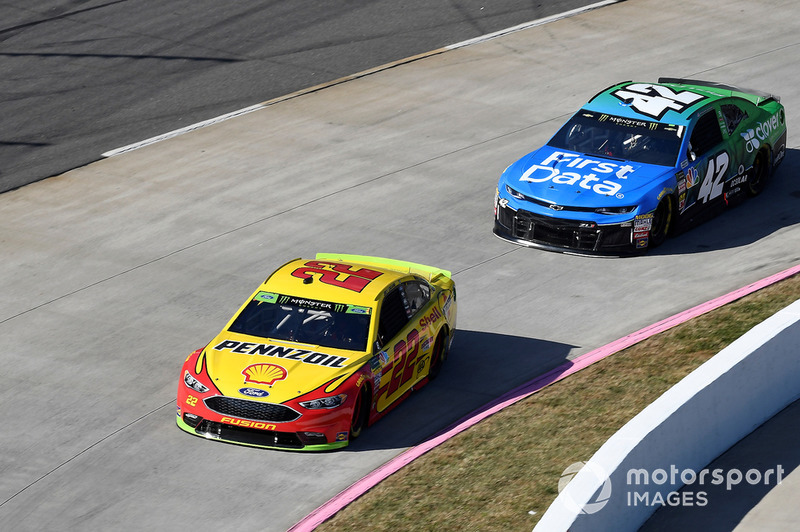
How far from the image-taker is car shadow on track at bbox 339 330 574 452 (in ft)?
39.3

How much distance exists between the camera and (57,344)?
46.6ft

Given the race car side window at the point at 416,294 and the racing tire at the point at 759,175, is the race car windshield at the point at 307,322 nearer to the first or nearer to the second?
the race car side window at the point at 416,294

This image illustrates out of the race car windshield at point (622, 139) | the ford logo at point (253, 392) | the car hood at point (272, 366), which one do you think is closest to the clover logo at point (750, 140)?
the race car windshield at point (622, 139)

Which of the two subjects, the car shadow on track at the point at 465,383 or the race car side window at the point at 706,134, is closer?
the car shadow on track at the point at 465,383

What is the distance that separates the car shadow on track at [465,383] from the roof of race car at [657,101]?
4546mm

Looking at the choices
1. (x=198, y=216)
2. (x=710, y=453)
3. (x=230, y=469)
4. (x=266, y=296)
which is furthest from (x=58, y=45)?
(x=710, y=453)

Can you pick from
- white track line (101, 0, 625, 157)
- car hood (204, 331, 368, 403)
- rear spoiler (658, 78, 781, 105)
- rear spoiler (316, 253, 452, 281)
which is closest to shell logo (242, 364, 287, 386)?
car hood (204, 331, 368, 403)

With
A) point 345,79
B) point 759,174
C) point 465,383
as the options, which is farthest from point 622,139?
point 345,79

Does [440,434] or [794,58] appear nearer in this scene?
[440,434]

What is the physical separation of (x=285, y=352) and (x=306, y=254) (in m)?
4.80

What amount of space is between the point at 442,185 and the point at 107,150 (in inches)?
225

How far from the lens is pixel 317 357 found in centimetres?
1180

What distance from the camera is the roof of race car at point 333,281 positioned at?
12.4 m

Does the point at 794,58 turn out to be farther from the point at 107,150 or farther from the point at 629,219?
the point at 107,150
